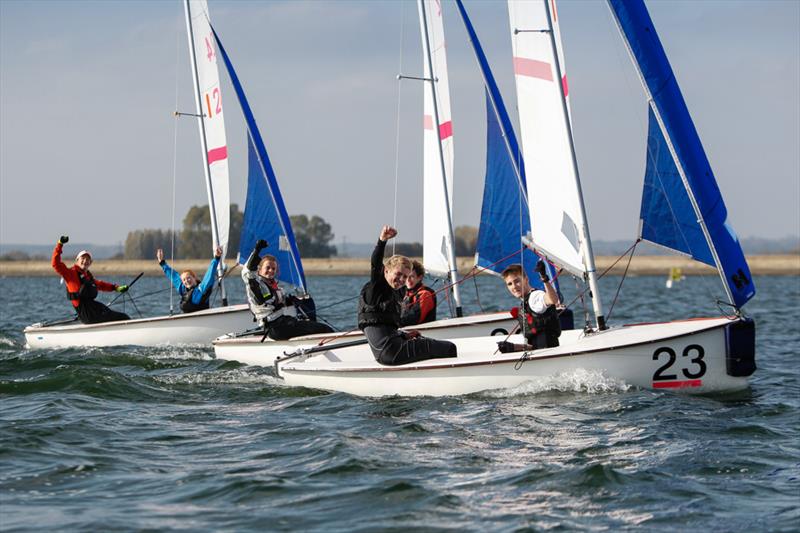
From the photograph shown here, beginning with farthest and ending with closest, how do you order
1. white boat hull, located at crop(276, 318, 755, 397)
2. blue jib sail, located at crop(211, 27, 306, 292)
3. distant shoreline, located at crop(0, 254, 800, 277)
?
distant shoreline, located at crop(0, 254, 800, 277), blue jib sail, located at crop(211, 27, 306, 292), white boat hull, located at crop(276, 318, 755, 397)

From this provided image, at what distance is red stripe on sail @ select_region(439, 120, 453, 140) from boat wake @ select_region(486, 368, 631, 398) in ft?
25.9

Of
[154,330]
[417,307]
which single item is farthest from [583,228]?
[154,330]

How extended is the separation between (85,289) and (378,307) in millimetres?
7859

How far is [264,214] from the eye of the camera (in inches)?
728

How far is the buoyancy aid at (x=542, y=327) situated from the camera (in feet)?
32.8

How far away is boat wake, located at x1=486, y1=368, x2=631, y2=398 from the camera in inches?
375

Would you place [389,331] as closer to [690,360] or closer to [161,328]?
[690,360]

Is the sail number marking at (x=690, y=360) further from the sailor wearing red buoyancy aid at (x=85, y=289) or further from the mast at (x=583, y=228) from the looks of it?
the sailor wearing red buoyancy aid at (x=85, y=289)

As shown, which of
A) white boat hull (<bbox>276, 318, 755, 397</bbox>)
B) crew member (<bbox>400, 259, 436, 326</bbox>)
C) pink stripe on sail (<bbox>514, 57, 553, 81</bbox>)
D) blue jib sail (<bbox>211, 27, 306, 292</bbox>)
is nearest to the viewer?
white boat hull (<bbox>276, 318, 755, 397</bbox>)

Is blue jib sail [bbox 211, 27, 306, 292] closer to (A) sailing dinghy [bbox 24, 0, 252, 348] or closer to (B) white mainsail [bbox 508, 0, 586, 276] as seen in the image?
(A) sailing dinghy [bbox 24, 0, 252, 348]

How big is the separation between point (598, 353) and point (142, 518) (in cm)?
480

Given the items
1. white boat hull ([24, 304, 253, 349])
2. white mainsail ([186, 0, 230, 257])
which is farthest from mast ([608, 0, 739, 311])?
white mainsail ([186, 0, 230, 257])

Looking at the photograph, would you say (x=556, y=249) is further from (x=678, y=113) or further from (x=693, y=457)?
(x=693, y=457)

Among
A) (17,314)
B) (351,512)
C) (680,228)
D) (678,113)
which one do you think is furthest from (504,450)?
(17,314)
